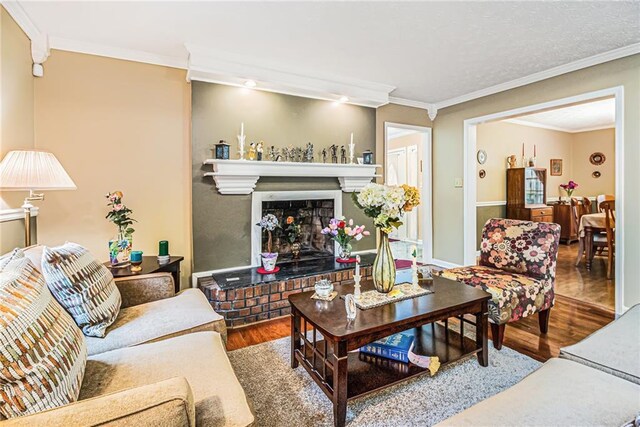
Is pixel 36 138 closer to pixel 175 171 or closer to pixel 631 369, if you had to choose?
pixel 175 171

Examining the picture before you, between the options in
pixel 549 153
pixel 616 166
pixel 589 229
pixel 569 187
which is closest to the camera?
pixel 616 166

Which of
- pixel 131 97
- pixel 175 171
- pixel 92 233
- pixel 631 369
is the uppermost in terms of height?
pixel 131 97

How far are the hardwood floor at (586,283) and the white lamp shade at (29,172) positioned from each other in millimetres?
4704

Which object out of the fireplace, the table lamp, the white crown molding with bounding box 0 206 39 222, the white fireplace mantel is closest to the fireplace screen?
the fireplace

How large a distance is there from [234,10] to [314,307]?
213cm

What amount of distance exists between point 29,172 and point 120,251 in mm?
890

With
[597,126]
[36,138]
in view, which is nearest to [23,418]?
[36,138]

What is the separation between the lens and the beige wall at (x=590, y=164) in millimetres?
6668

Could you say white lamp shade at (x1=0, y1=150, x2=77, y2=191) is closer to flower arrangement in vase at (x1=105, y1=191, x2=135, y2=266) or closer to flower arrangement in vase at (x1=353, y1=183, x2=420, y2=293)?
flower arrangement in vase at (x1=105, y1=191, x2=135, y2=266)

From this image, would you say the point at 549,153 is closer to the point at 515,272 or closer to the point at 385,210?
the point at 515,272

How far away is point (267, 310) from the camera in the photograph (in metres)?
2.96

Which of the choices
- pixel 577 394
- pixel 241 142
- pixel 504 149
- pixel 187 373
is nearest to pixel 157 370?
pixel 187 373

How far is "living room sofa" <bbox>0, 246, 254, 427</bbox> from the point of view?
86 centimetres

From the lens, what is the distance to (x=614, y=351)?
1357mm
